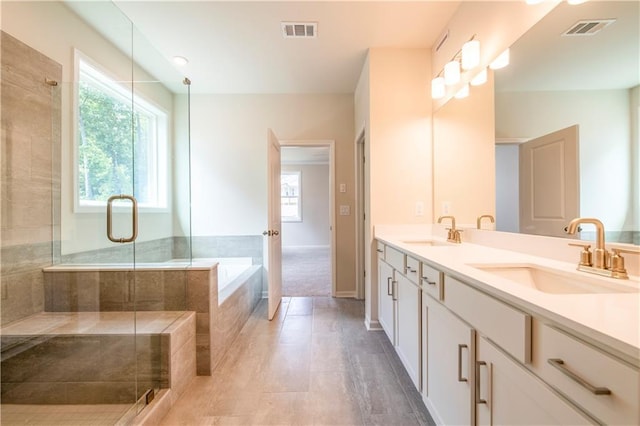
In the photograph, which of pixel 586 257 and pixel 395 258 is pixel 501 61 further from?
pixel 395 258

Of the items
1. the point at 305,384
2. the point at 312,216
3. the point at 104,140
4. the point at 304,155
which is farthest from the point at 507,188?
the point at 312,216

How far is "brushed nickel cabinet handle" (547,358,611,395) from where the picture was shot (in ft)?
1.68

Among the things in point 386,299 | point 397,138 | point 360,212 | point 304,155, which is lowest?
point 386,299

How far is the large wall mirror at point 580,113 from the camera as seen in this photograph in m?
0.95

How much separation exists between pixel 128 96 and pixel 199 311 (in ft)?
6.58

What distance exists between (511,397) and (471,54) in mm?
1979

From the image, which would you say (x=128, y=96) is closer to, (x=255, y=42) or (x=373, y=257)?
(x=255, y=42)

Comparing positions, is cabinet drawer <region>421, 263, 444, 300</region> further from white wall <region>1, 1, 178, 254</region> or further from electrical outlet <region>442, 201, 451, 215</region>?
white wall <region>1, 1, 178, 254</region>

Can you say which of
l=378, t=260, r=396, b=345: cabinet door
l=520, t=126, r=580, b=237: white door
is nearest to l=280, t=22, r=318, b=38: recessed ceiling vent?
l=520, t=126, r=580, b=237: white door

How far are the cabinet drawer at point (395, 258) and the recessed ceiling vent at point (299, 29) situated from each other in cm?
189

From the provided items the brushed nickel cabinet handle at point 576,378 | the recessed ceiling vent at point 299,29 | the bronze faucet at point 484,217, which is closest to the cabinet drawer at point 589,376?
the brushed nickel cabinet handle at point 576,378

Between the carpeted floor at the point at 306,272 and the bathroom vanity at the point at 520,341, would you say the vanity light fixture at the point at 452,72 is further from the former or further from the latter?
the carpeted floor at the point at 306,272

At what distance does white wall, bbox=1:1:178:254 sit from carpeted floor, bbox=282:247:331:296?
223cm

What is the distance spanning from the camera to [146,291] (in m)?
1.76
